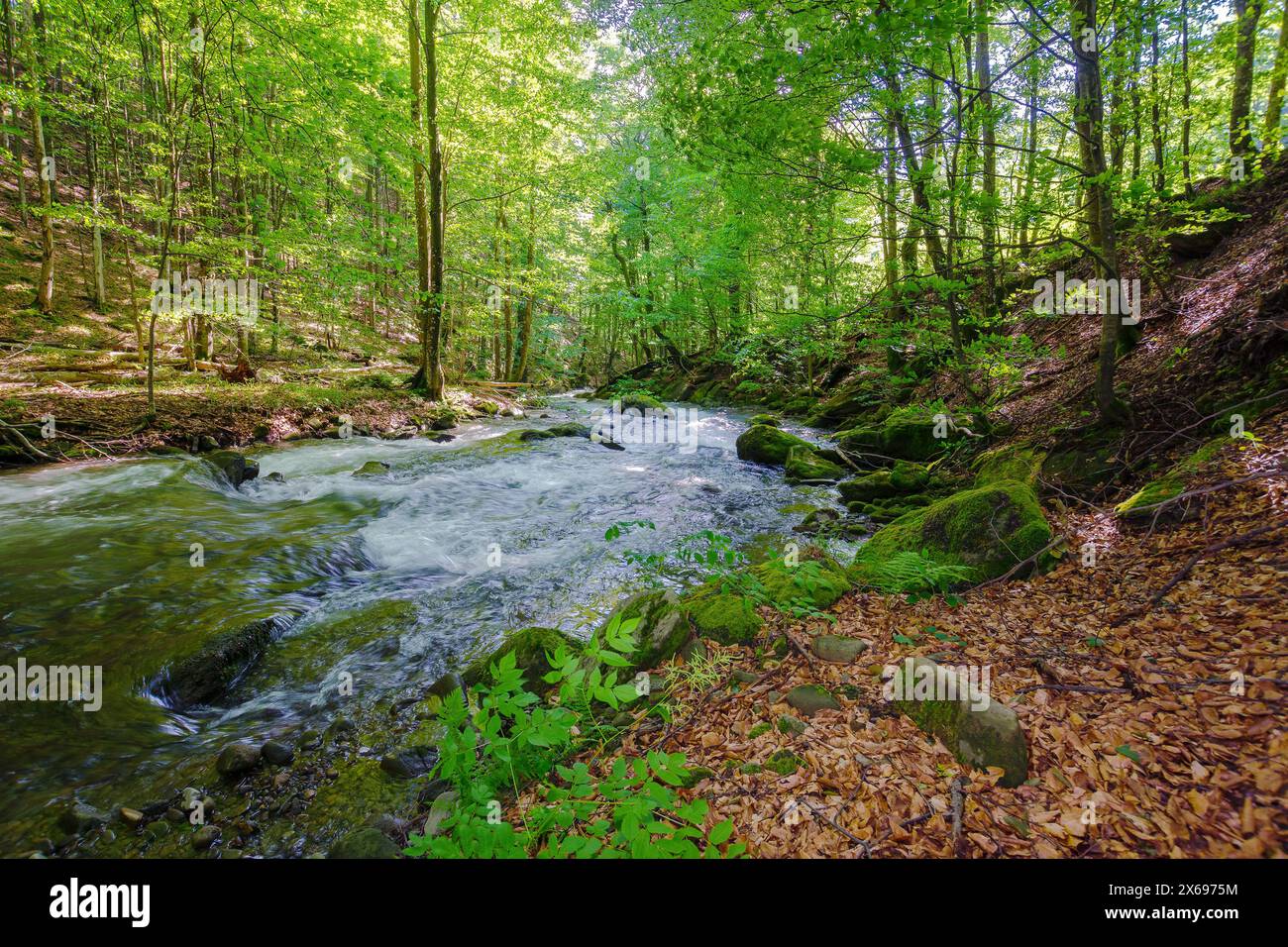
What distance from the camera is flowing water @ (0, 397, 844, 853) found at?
3658mm

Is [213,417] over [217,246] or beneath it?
beneath

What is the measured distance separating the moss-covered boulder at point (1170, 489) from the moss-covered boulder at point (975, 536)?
66 cm

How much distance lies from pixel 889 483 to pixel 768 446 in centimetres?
386

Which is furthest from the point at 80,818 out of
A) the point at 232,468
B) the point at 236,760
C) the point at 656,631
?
the point at 232,468

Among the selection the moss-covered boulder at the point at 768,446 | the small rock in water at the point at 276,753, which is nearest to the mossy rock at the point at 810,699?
the small rock in water at the point at 276,753

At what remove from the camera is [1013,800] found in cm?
219

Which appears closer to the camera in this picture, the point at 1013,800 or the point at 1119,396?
the point at 1013,800

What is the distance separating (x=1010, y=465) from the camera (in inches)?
266

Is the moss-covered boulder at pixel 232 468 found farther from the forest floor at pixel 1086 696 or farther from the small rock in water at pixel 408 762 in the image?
the forest floor at pixel 1086 696

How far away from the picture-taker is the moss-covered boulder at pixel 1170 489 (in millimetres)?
4371

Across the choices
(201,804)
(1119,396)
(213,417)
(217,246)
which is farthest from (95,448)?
(1119,396)

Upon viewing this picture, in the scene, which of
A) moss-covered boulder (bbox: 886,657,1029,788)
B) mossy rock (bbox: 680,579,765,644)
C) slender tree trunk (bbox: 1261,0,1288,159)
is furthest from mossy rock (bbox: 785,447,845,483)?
moss-covered boulder (bbox: 886,657,1029,788)

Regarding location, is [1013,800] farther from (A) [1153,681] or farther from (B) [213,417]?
(B) [213,417]
